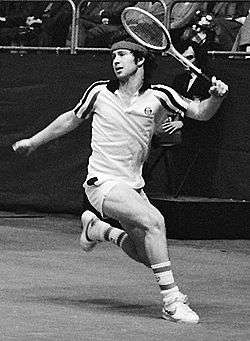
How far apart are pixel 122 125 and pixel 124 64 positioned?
429 mm

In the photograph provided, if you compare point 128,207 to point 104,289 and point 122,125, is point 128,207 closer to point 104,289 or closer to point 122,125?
point 122,125

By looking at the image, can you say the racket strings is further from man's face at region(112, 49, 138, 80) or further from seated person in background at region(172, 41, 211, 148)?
seated person in background at region(172, 41, 211, 148)

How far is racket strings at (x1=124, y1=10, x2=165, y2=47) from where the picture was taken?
920 centimetres

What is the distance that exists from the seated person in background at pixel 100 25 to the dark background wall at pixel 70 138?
0.30 metres

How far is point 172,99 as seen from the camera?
8891mm

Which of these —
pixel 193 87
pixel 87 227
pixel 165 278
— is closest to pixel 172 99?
pixel 87 227

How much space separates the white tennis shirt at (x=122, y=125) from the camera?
8.79 m

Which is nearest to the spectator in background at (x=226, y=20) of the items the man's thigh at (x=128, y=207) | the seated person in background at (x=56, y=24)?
the seated person in background at (x=56, y=24)

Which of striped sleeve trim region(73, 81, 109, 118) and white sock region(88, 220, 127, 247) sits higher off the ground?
striped sleeve trim region(73, 81, 109, 118)

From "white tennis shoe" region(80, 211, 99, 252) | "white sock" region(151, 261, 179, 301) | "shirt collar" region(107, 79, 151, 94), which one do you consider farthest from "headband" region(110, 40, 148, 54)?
"white sock" region(151, 261, 179, 301)

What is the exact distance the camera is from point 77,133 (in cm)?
1522

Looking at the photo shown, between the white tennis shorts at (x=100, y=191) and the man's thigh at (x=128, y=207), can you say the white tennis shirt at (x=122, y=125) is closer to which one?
the white tennis shorts at (x=100, y=191)

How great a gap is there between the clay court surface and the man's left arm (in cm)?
136

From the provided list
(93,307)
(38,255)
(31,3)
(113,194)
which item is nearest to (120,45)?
(113,194)
